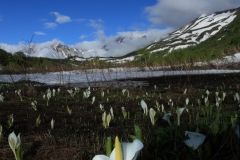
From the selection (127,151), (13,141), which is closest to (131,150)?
(127,151)

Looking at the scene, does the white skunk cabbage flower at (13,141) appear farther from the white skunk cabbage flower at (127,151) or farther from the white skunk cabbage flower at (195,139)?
the white skunk cabbage flower at (195,139)

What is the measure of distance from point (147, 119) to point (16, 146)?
2143 millimetres

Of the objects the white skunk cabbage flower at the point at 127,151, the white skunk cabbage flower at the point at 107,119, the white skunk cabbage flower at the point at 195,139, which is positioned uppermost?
the white skunk cabbage flower at the point at 127,151

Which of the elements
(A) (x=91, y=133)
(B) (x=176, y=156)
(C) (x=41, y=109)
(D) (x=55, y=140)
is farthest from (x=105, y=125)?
(C) (x=41, y=109)

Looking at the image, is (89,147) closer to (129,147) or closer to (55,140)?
(55,140)

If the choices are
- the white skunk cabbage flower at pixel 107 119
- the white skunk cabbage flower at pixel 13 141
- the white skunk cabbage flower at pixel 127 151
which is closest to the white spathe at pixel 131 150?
the white skunk cabbage flower at pixel 127 151

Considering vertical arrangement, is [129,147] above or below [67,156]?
above

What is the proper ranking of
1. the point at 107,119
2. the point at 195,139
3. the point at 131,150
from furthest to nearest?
the point at 107,119 < the point at 195,139 < the point at 131,150

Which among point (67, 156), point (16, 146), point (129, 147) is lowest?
point (67, 156)

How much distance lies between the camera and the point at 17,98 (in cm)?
634

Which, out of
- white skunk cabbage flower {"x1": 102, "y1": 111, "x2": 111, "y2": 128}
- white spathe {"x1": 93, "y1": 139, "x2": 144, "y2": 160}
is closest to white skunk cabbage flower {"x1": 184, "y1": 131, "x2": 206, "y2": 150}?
white spathe {"x1": 93, "y1": 139, "x2": 144, "y2": 160}

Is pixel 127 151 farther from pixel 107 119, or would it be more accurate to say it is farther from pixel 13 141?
pixel 107 119

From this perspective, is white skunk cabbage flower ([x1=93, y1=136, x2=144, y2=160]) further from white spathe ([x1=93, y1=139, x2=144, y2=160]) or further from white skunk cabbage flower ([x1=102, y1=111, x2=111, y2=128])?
white skunk cabbage flower ([x1=102, y1=111, x2=111, y2=128])

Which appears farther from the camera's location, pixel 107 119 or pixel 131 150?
pixel 107 119
